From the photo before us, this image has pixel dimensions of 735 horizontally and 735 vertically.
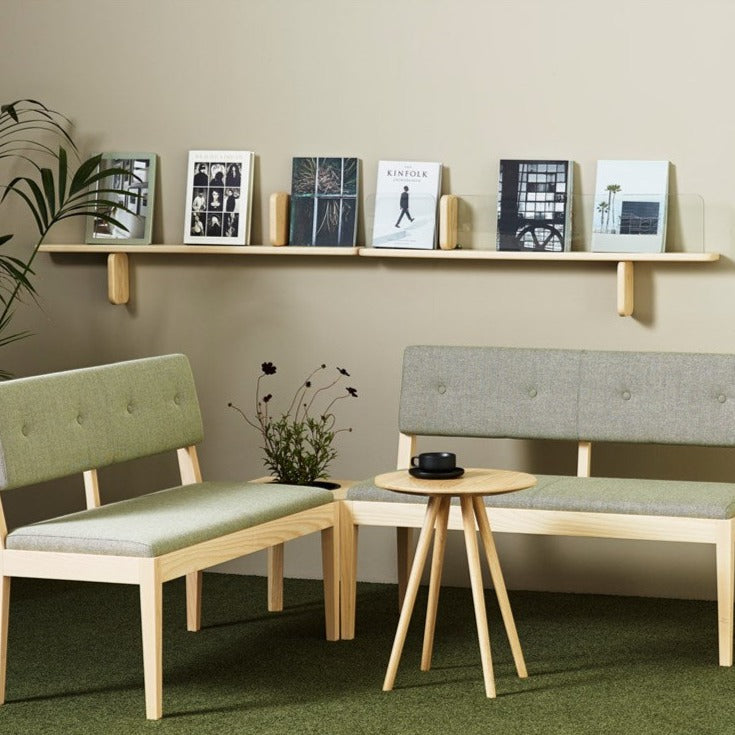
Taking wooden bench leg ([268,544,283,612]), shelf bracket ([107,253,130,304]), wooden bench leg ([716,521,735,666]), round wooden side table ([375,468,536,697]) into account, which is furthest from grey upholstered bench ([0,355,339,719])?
wooden bench leg ([716,521,735,666])

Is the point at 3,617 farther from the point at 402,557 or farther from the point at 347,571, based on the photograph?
the point at 402,557

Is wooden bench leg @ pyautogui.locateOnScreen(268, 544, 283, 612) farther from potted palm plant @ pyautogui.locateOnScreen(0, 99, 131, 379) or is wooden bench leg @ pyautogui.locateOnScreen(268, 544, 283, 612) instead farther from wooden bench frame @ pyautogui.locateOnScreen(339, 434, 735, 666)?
potted palm plant @ pyautogui.locateOnScreen(0, 99, 131, 379)

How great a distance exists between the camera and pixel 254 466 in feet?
15.4

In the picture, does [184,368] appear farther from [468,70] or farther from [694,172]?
[694,172]

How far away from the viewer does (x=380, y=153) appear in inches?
177

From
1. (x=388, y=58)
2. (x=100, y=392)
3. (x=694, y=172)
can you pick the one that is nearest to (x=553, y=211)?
(x=694, y=172)

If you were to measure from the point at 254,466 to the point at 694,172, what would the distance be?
181 centimetres

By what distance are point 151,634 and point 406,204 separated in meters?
1.91

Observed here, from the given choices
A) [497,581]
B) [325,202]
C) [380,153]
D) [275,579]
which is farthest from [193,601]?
[380,153]

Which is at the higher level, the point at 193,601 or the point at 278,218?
the point at 278,218

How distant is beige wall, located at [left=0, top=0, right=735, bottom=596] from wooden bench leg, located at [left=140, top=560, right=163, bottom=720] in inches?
63.5

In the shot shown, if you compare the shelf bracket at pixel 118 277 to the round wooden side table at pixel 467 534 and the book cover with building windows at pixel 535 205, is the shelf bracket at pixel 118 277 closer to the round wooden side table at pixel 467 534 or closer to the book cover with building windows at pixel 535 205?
the book cover with building windows at pixel 535 205

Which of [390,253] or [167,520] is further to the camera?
[390,253]

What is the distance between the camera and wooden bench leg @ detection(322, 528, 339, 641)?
12.5 ft
